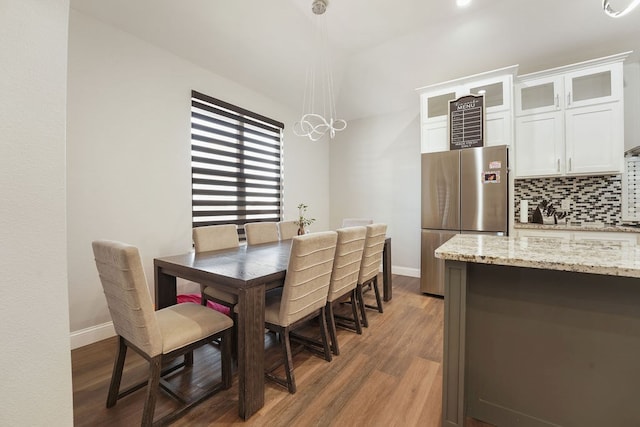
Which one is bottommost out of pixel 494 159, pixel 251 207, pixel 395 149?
pixel 251 207

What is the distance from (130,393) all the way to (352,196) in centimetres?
413

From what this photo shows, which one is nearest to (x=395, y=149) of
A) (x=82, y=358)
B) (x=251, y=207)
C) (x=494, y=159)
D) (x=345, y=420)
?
(x=494, y=159)

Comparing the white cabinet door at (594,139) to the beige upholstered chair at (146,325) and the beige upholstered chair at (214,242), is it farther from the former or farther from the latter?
the beige upholstered chair at (146,325)

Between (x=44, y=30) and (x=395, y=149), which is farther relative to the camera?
(x=395, y=149)

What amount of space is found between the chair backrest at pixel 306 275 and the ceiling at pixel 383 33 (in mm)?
2611

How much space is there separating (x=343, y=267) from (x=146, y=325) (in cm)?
137

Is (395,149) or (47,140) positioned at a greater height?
(395,149)

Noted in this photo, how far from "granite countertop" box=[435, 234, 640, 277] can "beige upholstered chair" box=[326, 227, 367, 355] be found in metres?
0.81

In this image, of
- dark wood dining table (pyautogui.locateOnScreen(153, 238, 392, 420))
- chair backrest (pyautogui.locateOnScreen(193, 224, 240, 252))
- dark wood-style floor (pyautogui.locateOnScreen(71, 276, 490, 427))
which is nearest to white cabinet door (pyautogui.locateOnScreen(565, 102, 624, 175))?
dark wood-style floor (pyautogui.locateOnScreen(71, 276, 490, 427))

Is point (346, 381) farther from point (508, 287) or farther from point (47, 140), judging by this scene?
point (47, 140)

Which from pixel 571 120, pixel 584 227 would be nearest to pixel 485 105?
pixel 571 120

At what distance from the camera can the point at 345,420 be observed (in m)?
1.47

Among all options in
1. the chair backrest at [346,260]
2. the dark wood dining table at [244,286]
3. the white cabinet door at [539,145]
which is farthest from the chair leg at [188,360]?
the white cabinet door at [539,145]

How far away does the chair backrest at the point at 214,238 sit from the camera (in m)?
2.44
